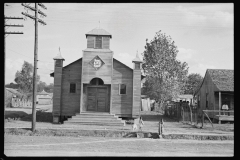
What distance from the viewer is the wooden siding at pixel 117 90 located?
75.5ft

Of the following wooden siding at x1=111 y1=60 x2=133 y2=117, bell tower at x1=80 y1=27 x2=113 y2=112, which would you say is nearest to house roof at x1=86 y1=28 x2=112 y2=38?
bell tower at x1=80 y1=27 x2=113 y2=112

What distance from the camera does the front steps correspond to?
20.8 meters

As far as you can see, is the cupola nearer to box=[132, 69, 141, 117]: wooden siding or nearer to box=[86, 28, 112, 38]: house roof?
box=[86, 28, 112, 38]: house roof

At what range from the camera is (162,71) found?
4428cm

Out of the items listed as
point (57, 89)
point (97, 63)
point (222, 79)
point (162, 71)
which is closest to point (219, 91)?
point (222, 79)

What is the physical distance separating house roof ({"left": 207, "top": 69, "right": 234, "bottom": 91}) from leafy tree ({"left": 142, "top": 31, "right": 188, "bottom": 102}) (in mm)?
16109

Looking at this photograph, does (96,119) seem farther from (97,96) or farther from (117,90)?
(117,90)

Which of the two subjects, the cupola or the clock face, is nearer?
the clock face

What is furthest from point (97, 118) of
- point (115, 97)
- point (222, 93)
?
point (222, 93)

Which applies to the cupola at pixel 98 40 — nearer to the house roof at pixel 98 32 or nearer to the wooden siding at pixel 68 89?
the house roof at pixel 98 32

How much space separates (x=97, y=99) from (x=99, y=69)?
3.01 metres

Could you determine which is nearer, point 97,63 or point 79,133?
point 79,133
